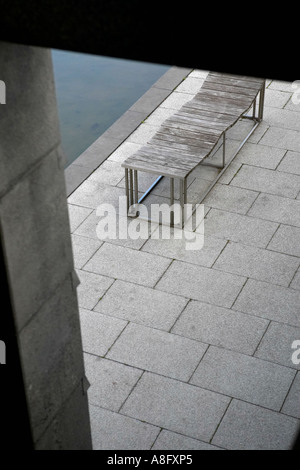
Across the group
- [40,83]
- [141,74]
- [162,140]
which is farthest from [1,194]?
[141,74]

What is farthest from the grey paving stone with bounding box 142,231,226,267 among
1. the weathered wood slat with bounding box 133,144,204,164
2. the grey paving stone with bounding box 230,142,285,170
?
the grey paving stone with bounding box 230,142,285,170

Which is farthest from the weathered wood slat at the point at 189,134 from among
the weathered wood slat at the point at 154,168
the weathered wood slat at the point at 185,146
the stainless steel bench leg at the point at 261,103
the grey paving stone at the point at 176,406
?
the grey paving stone at the point at 176,406

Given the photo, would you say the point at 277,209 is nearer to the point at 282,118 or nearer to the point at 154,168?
the point at 154,168

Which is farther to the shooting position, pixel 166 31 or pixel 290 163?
pixel 290 163

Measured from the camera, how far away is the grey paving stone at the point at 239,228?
7570mm

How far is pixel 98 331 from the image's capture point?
257 inches

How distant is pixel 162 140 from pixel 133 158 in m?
0.53

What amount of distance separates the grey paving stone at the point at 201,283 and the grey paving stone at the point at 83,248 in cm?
89

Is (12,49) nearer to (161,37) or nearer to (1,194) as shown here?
(1,194)

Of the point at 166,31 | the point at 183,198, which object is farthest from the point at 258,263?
the point at 166,31

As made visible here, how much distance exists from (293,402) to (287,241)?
2197 mm

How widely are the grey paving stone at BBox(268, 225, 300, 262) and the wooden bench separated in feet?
3.48

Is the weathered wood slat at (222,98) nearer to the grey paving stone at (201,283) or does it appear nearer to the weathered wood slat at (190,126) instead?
the weathered wood slat at (190,126)

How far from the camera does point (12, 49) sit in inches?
119
